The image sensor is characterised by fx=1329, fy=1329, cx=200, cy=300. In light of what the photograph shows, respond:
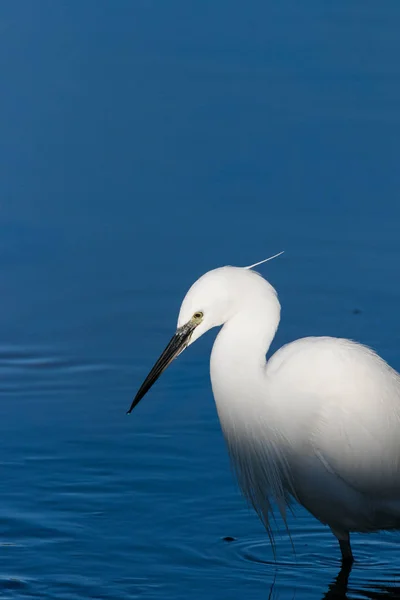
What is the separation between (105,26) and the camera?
10406mm

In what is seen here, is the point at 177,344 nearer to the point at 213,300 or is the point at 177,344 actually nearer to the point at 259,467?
the point at 213,300

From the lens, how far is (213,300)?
451cm

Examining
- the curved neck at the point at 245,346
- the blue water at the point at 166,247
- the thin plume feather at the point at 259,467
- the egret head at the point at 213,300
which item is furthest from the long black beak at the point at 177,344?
the blue water at the point at 166,247

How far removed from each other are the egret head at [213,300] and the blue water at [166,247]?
895 millimetres

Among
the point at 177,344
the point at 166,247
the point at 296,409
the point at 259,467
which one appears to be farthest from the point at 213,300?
the point at 166,247

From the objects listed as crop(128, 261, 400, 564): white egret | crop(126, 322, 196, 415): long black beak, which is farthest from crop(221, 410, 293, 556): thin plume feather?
crop(126, 322, 196, 415): long black beak

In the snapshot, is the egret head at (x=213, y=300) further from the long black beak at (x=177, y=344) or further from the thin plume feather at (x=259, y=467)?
the thin plume feather at (x=259, y=467)

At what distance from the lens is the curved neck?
4.57 m

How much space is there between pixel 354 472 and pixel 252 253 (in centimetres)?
270

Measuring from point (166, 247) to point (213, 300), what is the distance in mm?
3180

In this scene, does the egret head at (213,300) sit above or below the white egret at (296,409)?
above

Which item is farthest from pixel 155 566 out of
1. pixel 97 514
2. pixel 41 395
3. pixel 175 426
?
pixel 41 395

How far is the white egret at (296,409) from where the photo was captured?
4.57 meters

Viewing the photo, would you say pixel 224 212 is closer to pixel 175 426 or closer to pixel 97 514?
pixel 175 426
